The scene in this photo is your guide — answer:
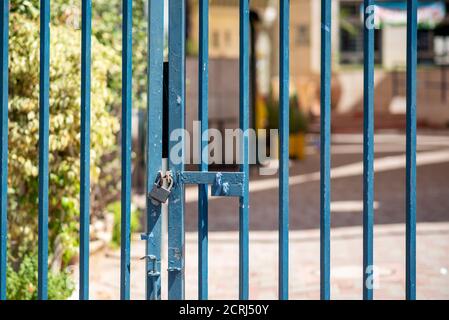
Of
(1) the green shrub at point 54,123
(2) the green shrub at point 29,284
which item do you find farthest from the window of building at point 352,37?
(2) the green shrub at point 29,284

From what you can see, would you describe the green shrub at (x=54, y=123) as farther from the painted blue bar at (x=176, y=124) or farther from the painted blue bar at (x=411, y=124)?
the painted blue bar at (x=411, y=124)

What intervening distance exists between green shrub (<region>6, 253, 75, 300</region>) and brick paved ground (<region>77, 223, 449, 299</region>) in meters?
0.69

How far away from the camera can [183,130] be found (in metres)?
3.23

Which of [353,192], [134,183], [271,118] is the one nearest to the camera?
[134,183]

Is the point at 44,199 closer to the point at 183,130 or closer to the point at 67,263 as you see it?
the point at 183,130

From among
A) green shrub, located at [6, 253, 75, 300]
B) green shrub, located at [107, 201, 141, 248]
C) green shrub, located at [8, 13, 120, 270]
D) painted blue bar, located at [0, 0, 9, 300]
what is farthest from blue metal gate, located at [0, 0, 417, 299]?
green shrub, located at [107, 201, 141, 248]

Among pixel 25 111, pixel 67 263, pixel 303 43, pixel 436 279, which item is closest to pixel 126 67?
pixel 25 111

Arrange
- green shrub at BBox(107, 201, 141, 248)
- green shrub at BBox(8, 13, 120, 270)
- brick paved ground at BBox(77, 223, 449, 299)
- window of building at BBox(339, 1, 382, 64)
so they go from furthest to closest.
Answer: window of building at BBox(339, 1, 382, 64) → green shrub at BBox(107, 201, 141, 248) → brick paved ground at BBox(77, 223, 449, 299) → green shrub at BBox(8, 13, 120, 270)

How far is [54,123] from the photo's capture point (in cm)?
511

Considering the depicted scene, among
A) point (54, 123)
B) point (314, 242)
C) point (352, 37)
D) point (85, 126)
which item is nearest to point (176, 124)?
point (85, 126)

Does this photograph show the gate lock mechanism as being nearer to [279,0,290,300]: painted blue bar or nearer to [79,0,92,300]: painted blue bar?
[79,0,92,300]: painted blue bar

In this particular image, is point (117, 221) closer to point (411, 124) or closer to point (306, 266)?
point (306, 266)

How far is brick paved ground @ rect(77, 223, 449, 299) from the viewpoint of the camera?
6.38 meters
